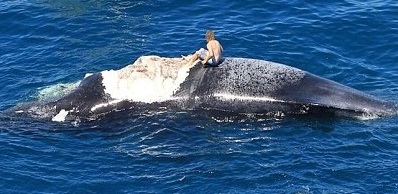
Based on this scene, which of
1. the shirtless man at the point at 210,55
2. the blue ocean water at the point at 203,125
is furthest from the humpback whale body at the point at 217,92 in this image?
the blue ocean water at the point at 203,125

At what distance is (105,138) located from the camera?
2345 cm

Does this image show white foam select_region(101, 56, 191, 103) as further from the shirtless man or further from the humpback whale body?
the shirtless man

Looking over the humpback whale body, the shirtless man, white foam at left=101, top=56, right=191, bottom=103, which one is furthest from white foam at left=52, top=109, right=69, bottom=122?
the shirtless man

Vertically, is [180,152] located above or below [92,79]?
below

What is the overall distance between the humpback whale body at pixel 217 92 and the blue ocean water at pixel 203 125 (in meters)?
0.39

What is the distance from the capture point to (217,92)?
23750mm

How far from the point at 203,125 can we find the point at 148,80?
2322 mm

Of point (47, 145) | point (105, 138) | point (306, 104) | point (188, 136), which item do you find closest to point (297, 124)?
point (306, 104)

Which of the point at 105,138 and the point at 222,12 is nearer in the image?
the point at 105,138

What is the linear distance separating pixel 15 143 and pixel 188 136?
5.29m

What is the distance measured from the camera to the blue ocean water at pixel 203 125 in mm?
20891

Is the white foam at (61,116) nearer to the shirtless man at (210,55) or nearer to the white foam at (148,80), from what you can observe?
the white foam at (148,80)

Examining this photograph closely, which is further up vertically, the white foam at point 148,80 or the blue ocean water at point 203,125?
the white foam at point 148,80

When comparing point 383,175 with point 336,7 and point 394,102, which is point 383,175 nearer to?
point 394,102
